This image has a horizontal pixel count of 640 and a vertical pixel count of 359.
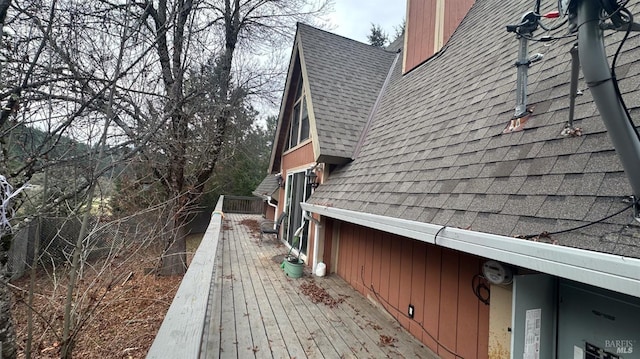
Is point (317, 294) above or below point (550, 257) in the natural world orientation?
below

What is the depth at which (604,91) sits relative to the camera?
1407mm

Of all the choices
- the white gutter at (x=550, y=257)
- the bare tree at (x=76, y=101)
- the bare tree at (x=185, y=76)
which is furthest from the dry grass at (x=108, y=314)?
the white gutter at (x=550, y=257)

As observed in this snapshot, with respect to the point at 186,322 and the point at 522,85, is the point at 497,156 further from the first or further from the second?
the point at 186,322

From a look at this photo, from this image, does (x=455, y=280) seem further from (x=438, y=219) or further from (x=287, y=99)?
(x=287, y=99)

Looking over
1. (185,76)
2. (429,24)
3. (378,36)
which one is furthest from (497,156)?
(378,36)

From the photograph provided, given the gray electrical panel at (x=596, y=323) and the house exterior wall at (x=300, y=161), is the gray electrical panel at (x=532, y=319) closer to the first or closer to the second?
the gray electrical panel at (x=596, y=323)

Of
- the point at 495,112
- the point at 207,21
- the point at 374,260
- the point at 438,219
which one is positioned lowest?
the point at 374,260

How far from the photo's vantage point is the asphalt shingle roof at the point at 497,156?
5.28 ft

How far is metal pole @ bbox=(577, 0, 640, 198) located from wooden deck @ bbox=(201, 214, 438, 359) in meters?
2.68

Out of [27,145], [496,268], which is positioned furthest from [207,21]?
[496,268]

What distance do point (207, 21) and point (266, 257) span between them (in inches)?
271

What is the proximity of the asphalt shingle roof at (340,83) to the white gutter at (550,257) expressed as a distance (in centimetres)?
372

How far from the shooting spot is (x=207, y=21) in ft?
27.4

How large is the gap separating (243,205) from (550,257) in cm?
1977
